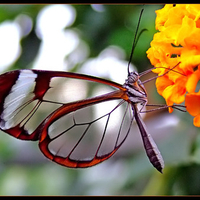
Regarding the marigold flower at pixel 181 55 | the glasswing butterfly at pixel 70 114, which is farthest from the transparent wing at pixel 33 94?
the marigold flower at pixel 181 55

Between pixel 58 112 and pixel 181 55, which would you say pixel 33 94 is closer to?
pixel 58 112

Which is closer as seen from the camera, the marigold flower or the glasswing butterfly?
the marigold flower

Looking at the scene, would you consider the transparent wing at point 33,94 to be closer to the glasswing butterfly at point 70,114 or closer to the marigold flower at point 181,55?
the glasswing butterfly at point 70,114

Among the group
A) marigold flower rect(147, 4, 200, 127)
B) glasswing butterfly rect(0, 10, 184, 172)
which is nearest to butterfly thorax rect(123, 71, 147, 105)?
glasswing butterfly rect(0, 10, 184, 172)

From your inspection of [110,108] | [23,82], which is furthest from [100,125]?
[23,82]

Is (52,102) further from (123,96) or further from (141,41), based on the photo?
(141,41)

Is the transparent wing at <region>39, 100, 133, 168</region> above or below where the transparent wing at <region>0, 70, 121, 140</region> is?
below

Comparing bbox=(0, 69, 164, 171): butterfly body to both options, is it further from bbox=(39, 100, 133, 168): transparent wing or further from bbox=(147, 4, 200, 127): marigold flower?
bbox=(147, 4, 200, 127): marigold flower
